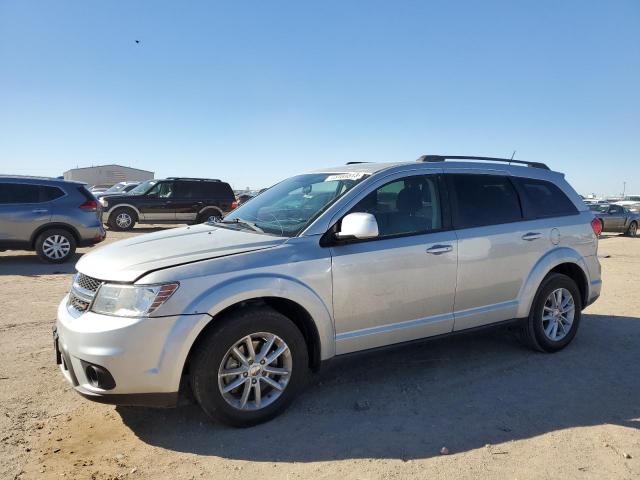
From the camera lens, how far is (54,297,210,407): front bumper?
304 cm

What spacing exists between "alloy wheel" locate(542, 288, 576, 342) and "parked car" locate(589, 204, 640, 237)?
61.0 feet

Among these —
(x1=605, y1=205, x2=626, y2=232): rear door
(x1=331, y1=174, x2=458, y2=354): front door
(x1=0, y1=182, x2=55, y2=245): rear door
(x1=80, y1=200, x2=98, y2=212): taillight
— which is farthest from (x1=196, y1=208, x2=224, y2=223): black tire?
(x1=605, y1=205, x2=626, y2=232): rear door

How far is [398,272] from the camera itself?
388cm

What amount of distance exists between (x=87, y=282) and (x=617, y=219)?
2289 cm

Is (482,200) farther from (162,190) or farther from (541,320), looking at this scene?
(162,190)

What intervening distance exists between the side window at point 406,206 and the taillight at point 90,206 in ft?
27.3

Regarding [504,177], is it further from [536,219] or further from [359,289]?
[359,289]

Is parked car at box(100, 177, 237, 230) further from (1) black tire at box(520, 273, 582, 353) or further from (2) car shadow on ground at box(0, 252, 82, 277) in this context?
(1) black tire at box(520, 273, 582, 353)

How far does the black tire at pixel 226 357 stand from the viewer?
322cm

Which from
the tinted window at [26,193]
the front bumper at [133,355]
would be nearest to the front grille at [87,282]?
the front bumper at [133,355]

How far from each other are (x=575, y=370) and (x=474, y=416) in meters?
1.48

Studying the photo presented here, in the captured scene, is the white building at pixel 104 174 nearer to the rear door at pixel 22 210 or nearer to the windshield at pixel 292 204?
the rear door at pixel 22 210

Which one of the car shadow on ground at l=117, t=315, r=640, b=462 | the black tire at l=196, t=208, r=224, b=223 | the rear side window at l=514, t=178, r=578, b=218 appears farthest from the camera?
the black tire at l=196, t=208, r=224, b=223

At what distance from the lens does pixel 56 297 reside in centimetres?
717
